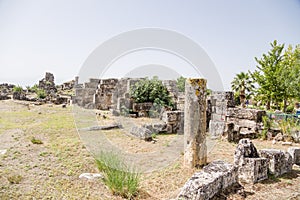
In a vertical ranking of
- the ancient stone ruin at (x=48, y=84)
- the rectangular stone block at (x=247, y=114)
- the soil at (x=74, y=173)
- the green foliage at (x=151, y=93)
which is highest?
the ancient stone ruin at (x=48, y=84)

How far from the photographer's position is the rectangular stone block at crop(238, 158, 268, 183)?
4758mm

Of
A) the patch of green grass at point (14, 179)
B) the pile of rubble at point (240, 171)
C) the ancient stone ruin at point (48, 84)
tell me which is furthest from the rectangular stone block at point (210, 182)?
the ancient stone ruin at point (48, 84)

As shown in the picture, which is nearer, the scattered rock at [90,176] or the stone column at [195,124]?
the scattered rock at [90,176]

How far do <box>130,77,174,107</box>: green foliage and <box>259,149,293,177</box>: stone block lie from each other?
9.50 metres

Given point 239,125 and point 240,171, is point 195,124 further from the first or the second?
point 239,125

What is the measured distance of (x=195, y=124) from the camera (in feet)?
18.9

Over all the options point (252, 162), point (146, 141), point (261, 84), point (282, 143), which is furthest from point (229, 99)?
point (261, 84)

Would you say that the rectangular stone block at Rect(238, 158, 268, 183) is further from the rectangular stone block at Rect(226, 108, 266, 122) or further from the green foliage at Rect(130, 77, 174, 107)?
the green foliage at Rect(130, 77, 174, 107)

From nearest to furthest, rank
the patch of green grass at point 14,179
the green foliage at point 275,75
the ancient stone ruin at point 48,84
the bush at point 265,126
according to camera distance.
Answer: the patch of green grass at point 14,179
the bush at point 265,126
the green foliage at point 275,75
the ancient stone ruin at point 48,84

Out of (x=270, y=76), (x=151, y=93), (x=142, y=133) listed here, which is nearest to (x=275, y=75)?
(x=270, y=76)

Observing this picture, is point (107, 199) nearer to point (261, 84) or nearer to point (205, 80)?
point (205, 80)

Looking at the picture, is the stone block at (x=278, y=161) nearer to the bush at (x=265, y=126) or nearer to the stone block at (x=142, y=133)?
the bush at (x=265, y=126)

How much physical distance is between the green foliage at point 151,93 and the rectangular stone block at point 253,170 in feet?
32.3

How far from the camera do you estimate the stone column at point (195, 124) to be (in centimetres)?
571
